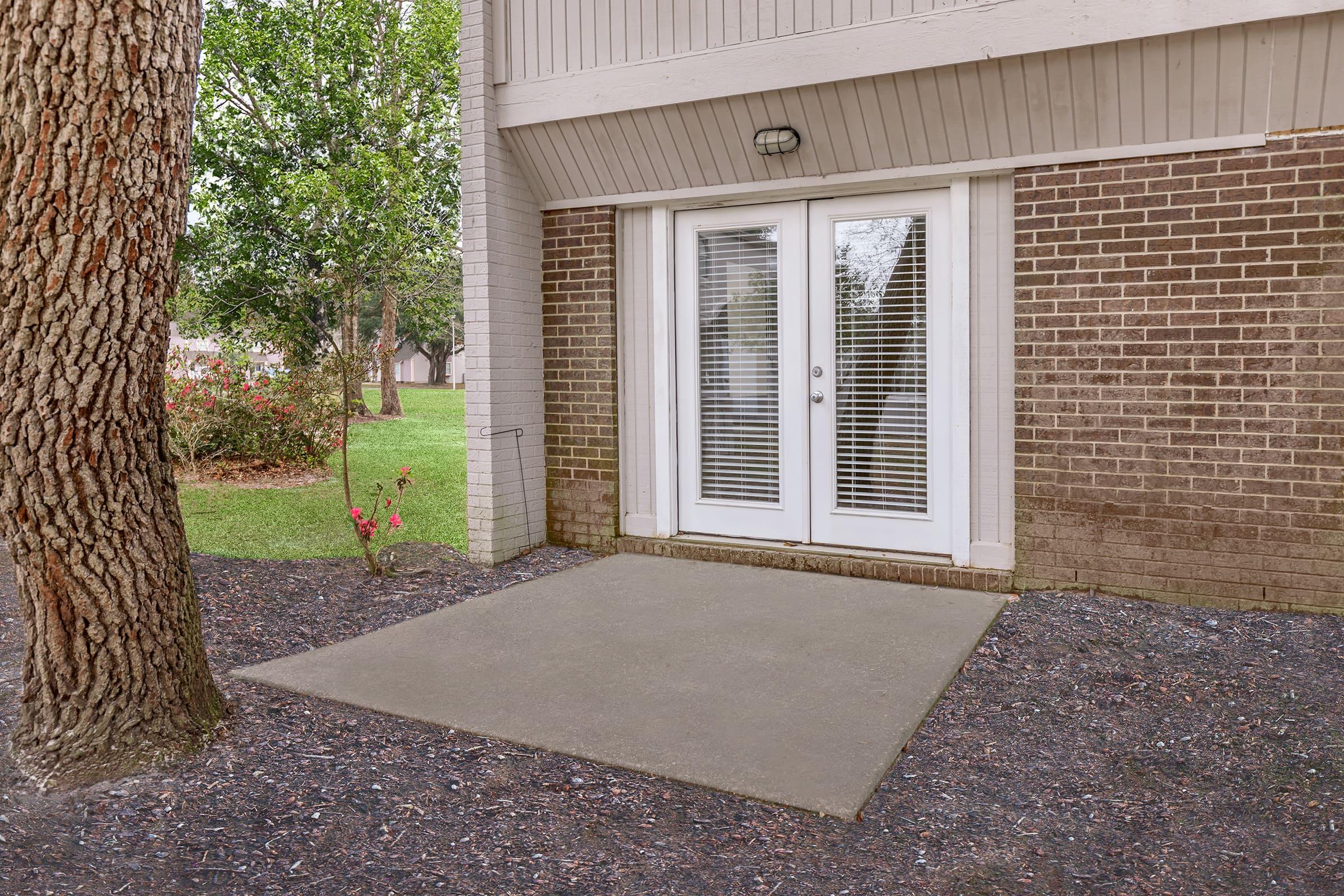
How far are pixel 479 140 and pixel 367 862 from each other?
15.5 ft

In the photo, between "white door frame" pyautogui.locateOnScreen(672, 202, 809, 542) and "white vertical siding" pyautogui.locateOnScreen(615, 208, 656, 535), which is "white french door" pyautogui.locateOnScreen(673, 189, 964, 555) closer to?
"white door frame" pyautogui.locateOnScreen(672, 202, 809, 542)

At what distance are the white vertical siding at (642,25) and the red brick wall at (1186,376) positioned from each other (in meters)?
1.28

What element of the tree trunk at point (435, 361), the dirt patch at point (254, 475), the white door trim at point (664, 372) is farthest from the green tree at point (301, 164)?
the tree trunk at point (435, 361)

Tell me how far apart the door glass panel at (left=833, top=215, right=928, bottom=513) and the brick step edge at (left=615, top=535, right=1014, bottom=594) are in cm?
35

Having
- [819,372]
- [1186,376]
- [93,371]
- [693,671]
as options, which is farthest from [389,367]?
[93,371]

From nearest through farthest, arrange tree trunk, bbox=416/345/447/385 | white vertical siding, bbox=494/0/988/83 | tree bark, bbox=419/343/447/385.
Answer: white vertical siding, bbox=494/0/988/83, tree trunk, bbox=416/345/447/385, tree bark, bbox=419/343/447/385

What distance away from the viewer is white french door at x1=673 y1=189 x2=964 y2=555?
18.5 ft

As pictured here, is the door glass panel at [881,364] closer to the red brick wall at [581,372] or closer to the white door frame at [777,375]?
the white door frame at [777,375]

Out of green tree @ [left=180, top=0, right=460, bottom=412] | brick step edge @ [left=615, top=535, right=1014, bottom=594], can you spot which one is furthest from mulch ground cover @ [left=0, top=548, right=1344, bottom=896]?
green tree @ [left=180, top=0, right=460, bottom=412]

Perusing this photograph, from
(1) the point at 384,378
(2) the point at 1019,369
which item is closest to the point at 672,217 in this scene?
(2) the point at 1019,369

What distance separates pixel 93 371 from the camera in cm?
301

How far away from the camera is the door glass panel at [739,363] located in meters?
6.08

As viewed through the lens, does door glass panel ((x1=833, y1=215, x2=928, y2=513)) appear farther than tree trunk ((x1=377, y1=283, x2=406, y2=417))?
No

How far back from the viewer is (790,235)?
594 centimetres
